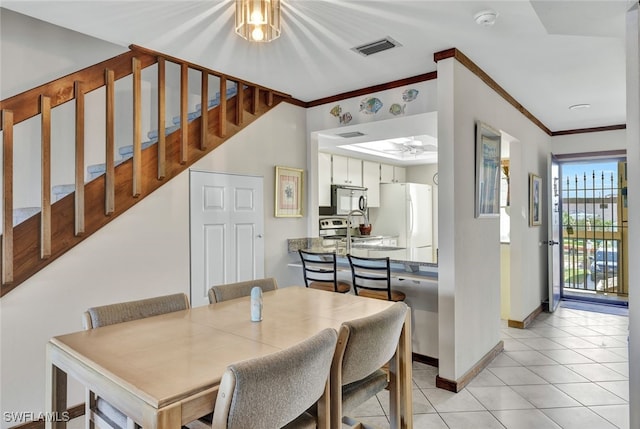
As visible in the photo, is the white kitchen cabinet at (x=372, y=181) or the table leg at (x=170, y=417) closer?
the table leg at (x=170, y=417)

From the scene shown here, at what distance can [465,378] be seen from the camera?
2844 mm

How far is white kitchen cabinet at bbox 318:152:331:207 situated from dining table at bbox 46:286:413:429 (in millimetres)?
3587

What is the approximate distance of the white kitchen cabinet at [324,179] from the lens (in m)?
5.73

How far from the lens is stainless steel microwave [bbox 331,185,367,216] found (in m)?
5.92

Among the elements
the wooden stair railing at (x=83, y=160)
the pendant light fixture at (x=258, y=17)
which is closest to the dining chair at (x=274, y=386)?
the pendant light fixture at (x=258, y=17)

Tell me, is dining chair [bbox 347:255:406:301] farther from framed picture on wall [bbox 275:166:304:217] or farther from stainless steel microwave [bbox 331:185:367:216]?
stainless steel microwave [bbox 331:185:367:216]

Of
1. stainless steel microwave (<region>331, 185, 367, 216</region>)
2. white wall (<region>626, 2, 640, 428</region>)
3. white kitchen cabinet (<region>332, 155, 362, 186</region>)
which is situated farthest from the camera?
white kitchen cabinet (<region>332, 155, 362, 186</region>)

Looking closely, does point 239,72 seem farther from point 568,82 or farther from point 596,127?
point 596,127

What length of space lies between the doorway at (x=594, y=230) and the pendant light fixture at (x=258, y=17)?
5.17 m

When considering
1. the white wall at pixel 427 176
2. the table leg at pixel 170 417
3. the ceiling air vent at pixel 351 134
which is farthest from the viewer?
the white wall at pixel 427 176

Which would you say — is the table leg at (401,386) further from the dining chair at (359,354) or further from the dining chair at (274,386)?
the dining chair at (274,386)

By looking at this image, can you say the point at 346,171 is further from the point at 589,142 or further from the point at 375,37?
the point at 375,37

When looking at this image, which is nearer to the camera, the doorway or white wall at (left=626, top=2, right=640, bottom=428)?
white wall at (left=626, top=2, right=640, bottom=428)

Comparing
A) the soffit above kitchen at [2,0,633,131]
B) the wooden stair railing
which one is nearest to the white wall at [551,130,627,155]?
the soffit above kitchen at [2,0,633,131]
